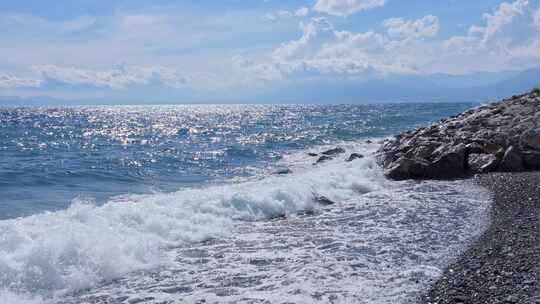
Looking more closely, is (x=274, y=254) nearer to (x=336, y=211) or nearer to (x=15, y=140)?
(x=336, y=211)

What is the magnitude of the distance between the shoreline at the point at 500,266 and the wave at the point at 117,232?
20.3ft

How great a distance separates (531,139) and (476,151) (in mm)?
2327

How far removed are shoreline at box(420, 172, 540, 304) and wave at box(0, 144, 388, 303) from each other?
243 inches

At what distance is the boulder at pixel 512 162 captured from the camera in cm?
2203

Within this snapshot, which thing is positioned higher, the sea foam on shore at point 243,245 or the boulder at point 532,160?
the boulder at point 532,160

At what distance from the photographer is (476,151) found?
23.8m

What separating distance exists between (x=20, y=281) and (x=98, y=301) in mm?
2074

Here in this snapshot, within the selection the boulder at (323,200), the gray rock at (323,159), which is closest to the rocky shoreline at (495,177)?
the gray rock at (323,159)

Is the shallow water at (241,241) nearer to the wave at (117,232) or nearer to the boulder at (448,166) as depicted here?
the wave at (117,232)

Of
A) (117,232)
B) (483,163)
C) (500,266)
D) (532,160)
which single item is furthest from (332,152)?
(500,266)

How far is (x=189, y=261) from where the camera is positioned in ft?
39.4

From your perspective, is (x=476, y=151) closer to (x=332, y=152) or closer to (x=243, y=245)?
(x=243, y=245)

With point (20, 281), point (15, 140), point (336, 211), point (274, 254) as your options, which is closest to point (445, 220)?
point (336, 211)

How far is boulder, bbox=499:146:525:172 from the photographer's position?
72.3 ft
